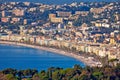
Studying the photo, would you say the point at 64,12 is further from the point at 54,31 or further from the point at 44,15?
the point at 54,31

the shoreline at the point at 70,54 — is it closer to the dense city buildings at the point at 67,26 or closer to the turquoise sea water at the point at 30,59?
the turquoise sea water at the point at 30,59

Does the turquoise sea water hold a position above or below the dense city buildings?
below

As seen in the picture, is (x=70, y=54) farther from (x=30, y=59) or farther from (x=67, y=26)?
(x=67, y=26)

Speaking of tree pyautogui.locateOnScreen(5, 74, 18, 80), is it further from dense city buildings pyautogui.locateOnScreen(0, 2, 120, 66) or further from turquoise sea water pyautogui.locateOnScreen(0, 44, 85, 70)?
dense city buildings pyautogui.locateOnScreen(0, 2, 120, 66)

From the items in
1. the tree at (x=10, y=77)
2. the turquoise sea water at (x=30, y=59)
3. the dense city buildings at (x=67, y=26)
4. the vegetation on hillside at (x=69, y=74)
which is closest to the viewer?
the tree at (x=10, y=77)

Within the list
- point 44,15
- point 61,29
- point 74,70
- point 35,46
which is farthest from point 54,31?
point 74,70

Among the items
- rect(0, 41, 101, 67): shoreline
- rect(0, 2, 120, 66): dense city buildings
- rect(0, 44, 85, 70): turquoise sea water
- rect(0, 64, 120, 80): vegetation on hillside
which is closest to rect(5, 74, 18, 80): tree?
rect(0, 64, 120, 80): vegetation on hillside

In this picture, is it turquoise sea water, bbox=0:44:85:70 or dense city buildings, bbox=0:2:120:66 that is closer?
turquoise sea water, bbox=0:44:85:70

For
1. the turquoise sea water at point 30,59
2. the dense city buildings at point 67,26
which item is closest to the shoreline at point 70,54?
the turquoise sea water at point 30,59
